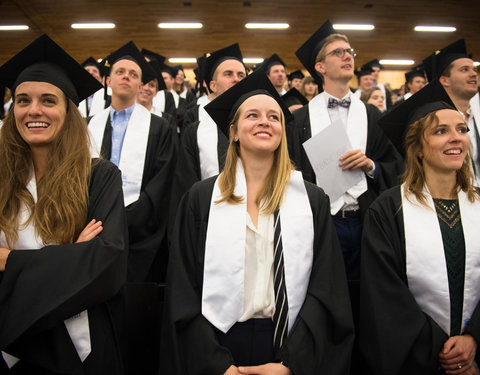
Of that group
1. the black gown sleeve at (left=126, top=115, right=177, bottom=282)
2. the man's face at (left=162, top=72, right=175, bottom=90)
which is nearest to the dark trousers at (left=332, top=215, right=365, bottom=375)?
the black gown sleeve at (left=126, top=115, right=177, bottom=282)

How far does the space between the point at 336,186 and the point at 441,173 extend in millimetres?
830

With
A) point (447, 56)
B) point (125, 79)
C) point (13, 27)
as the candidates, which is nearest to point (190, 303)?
point (125, 79)

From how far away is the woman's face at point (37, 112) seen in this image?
7.48 feet

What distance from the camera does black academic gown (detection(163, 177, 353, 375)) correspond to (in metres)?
2.05

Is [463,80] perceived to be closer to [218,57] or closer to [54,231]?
[218,57]

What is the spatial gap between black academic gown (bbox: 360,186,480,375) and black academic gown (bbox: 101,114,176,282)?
6.42 ft

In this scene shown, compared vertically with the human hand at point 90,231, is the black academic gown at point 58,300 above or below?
below

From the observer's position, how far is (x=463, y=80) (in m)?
4.28

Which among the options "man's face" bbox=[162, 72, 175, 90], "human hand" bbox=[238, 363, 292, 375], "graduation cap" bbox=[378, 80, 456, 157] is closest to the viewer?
"human hand" bbox=[238, 363, 292, 375]

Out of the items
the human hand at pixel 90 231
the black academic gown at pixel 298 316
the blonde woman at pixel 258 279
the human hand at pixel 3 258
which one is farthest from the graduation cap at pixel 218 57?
the human hand at pixel 3 258

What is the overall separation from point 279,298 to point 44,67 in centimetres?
197

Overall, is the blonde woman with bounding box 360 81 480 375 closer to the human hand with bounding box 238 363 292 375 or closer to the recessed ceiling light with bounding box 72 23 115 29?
the human hand with bounding box 238 363 292 375

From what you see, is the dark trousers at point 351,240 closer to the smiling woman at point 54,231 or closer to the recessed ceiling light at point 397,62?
the smiling woman at point 54,231

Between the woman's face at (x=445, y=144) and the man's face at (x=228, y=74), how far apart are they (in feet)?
8.39
